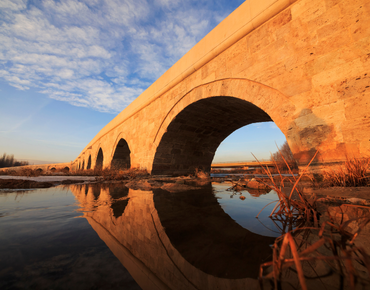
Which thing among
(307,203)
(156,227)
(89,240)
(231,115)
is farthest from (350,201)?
(231,115)

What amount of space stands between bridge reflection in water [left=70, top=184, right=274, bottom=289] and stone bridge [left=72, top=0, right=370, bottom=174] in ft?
6.36

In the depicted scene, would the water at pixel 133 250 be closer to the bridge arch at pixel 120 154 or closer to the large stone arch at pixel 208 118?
the large stone arch at pixel 208 118

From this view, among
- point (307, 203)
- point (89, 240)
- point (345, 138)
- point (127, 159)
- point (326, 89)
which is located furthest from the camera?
point (127, 159)

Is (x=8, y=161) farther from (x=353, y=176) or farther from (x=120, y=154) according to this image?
(x=353, y=176)

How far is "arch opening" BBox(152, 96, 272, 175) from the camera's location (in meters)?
5.24

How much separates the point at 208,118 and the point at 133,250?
5511 mm

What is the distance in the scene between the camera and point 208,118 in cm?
608

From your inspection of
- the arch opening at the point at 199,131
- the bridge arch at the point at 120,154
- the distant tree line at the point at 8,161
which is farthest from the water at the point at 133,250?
the distant tree line at the point at 8,161

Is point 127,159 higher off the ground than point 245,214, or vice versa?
point 127,159

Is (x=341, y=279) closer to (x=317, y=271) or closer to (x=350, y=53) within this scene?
(x=317, y=271)

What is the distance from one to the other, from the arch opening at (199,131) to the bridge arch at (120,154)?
16.6ft

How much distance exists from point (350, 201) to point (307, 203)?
0.70m

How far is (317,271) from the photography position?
632 millimetres

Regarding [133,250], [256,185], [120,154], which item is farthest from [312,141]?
[120,154]
